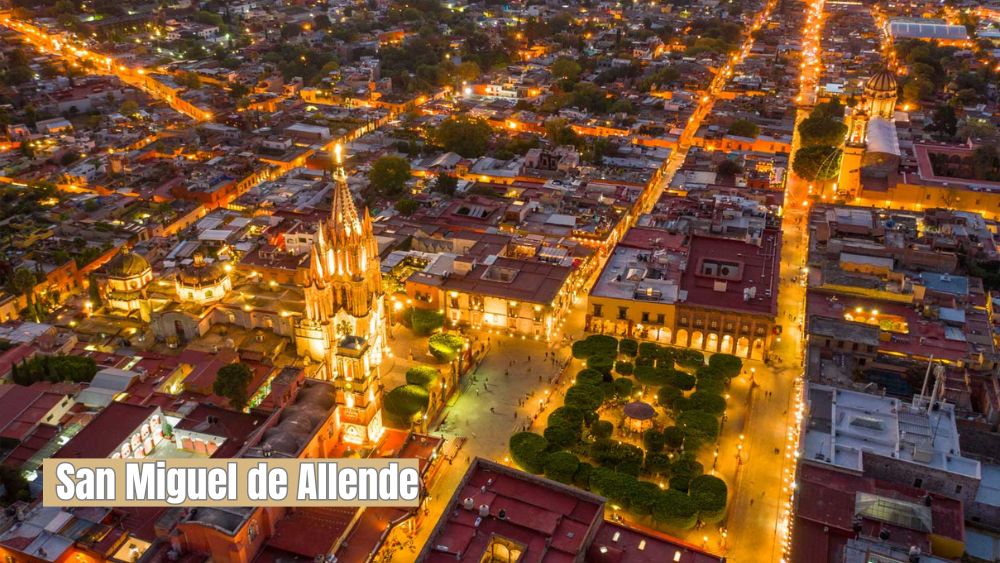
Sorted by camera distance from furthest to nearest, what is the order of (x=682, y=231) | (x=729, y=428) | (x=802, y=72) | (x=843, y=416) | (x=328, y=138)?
(x=802, y=72), (x=328, y=138), (x=682, y=231), (x=729, y=428), (x=843, y=416)

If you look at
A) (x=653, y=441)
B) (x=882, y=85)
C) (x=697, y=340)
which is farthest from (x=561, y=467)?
(x=882, y=85)

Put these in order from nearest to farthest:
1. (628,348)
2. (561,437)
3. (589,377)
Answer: (561,437) < (589,377) < (628,348)

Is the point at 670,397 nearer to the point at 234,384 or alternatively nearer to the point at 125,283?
the point at 234,384

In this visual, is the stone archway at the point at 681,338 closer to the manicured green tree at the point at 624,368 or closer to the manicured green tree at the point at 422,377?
the manicured green tree at the point at 624,368

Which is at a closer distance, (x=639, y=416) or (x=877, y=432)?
(x=877, y=432)

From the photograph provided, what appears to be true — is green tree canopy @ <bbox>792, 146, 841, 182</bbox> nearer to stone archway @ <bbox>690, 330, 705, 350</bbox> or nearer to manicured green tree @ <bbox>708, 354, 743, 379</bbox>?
stone archway @ <bbox>690, 330, 705, 350</bbox>

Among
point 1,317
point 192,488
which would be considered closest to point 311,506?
point 192,488

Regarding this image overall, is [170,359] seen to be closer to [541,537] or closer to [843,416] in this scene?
[541,537]
